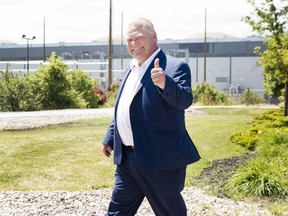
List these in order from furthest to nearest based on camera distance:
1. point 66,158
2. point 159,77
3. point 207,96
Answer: point 207,96, point 66,158, point 159,77

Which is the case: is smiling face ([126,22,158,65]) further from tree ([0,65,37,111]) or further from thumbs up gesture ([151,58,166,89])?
tree ([0,65,37,111])

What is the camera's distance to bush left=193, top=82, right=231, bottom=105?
32188mm

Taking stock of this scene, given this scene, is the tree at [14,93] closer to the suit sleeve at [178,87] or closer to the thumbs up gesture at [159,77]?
the suit sleeve at [178,87]

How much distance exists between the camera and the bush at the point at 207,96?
32188 mm

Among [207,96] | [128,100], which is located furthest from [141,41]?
[207,96]

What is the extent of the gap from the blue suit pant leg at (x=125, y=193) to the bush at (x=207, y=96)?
28.2 meters

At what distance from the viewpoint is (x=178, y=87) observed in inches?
120

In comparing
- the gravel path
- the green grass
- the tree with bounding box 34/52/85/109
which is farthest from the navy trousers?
the tree with bounding box 34/52/85/109

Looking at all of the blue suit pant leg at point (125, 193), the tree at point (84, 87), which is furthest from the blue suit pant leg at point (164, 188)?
the tree at point (84, 87)

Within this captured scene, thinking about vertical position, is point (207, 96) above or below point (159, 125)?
below

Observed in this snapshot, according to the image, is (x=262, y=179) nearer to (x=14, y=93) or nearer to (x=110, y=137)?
(x=110, y=137)

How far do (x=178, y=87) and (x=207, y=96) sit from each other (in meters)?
29.8

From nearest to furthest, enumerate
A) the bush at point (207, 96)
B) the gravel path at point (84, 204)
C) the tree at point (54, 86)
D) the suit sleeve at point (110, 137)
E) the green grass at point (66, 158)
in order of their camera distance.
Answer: the suit sleeve at point (110, 137), the gravel path at point (84, 204), the green grass at point (66, 158), the tree at point (54, 86), the bush at point (207, 96)

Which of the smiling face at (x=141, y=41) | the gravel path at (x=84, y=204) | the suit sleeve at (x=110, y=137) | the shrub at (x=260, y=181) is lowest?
the gravel path at (x=84, y=204)
